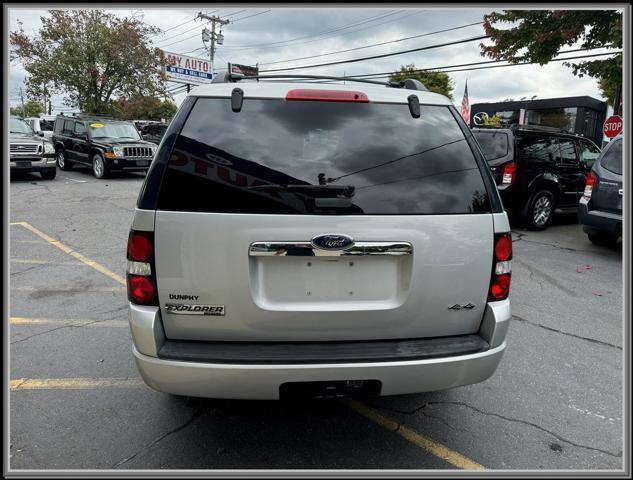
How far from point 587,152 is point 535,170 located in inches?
111

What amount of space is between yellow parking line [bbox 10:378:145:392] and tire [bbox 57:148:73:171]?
16.1 metres

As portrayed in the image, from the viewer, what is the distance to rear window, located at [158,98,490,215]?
7.25 feet

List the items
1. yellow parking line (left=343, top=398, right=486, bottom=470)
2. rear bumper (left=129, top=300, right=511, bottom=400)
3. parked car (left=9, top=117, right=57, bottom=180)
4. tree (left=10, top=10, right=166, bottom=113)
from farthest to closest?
1. tree (left=10, top=10, right=166, bottom=113)
2. parked car (left=9, top=117, right=57, bottom=180)
3. yellow parking line (left=343, top=398, right=486, bottom=470)
4. rear bumper (left=129, top=300, right=511, bottom=400)

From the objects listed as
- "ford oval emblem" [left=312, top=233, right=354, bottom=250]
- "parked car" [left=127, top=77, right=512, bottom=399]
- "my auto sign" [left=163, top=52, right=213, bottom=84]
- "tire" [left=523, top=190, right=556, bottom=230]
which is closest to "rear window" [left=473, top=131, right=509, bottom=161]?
"tire" [left=523, top=190, right=556, bottom=230]

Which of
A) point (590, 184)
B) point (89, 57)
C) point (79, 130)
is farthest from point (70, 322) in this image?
point (89, 57)

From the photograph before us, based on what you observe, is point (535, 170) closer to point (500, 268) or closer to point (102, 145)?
point (500, 268)

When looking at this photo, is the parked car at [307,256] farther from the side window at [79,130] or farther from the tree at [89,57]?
the tree at [89,57]

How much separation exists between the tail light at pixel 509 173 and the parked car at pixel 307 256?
7093 mm

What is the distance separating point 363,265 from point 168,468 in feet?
4.96

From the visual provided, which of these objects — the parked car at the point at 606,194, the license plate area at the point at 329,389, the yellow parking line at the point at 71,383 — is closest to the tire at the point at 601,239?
the parked car at the point at 606,194

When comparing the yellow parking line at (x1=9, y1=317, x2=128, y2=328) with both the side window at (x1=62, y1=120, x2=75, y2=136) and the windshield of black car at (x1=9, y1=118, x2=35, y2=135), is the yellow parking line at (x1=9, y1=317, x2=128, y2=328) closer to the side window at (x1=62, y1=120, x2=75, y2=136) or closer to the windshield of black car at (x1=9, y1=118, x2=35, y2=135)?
the windshield of black car at (x1=9, y1=118, x2=35, y2=135)

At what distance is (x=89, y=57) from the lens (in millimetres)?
24984

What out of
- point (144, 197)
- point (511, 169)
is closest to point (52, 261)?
point (144, 197)

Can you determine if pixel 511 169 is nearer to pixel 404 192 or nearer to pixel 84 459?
pixel 404 192
